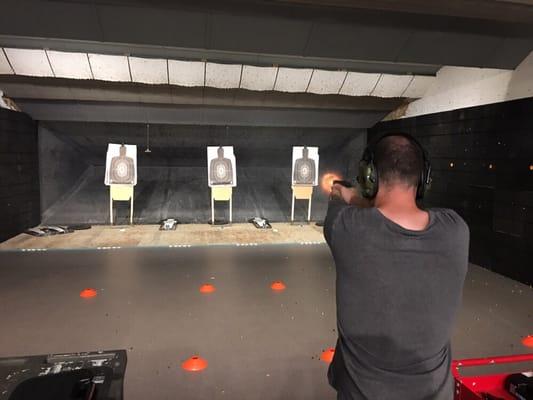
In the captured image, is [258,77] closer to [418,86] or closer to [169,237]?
[418,86]

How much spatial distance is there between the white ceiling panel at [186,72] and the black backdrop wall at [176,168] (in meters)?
1.90

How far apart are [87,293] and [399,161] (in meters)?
3.08

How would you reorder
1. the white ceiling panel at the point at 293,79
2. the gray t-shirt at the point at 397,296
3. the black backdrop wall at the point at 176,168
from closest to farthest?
1. the gray t-shirt at the point at 397,296
2. the white ceiling panel at the point at 293,79
3. the black backdrop wall at the point at 176,168

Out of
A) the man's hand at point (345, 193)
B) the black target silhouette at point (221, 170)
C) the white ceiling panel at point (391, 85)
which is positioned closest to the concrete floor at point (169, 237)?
the black target silhouette at point (221, 170)

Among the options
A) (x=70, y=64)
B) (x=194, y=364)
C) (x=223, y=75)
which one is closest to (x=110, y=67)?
(x=70, y=64)

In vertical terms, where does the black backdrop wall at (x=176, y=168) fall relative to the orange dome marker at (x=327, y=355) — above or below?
above

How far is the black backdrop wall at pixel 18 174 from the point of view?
5.07m

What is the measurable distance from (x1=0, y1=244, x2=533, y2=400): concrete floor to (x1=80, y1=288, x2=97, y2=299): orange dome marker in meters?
0.05

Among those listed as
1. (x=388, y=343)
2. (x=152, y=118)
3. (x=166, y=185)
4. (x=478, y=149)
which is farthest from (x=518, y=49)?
(x=166, y=185)

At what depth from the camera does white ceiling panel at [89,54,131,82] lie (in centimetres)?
457

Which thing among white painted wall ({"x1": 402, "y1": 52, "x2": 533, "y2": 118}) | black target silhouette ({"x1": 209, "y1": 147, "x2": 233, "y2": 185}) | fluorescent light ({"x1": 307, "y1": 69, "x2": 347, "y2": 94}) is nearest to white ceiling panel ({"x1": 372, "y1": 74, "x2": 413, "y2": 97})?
white painted wall ({"x1": 402, "y1": 52, "x2": 533, "y2": 118})

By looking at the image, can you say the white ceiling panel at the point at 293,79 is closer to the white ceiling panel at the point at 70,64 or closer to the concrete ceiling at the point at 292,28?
the concrete ceiling at the point at 292,28

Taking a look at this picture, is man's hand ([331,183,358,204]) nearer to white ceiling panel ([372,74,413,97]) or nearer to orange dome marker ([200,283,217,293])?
orange dome marker ([200,283,217,293])

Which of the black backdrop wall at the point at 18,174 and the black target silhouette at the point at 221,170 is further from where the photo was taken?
the black target silhouette at the point at 221,170
